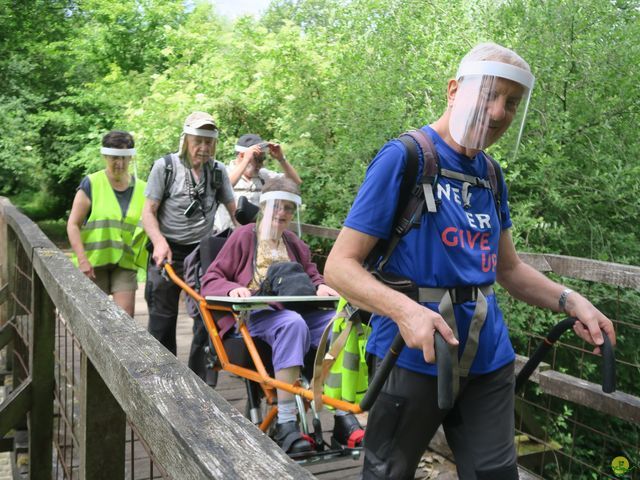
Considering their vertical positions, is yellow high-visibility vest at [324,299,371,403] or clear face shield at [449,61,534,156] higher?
clear face shield at [449,61,534,156]

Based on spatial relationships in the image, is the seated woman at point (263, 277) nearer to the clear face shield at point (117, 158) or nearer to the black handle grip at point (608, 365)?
the clear face shield at point (117, 158)

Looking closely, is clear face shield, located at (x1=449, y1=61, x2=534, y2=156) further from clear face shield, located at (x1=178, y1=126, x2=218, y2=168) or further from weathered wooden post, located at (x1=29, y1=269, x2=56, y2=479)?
clear face shield, located at (x1=178, y1=126, x2=218, y2=168)

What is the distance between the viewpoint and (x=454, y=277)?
209 cm

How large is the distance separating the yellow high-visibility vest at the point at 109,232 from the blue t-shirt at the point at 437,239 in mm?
3302

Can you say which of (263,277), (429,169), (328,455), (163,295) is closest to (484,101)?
(429,169)

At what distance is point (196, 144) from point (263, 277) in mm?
1114

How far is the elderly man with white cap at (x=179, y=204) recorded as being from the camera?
4.72 metres

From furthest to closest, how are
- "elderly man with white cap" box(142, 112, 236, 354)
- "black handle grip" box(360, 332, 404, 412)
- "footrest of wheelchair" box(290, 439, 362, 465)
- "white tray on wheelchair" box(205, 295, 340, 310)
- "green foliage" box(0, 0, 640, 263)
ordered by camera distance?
"green foliage" box(0, 0, 640, 263)
"elderly man with white cap" box(142, 112, 236, 354)
"white tray on wheelchair" box(205, 295, 340, 310)
"footrest of wheelchair" box(290, 439, 362, 465)
"black handle grip" box(360, 332, 404, 412)

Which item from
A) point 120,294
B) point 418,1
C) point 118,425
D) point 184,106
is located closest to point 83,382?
point 118,425

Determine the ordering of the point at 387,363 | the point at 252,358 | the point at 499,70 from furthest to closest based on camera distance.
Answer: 1. the point at 252,358
2. the point at 499,70
3. the point at 387,363

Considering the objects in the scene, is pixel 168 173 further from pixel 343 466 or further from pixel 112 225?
pixel 343 466

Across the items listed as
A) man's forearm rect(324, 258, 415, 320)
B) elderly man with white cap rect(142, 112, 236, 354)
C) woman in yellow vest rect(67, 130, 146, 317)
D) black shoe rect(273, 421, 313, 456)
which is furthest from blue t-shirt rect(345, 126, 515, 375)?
woman in yellow vest rect(67, 130, 146, 317)

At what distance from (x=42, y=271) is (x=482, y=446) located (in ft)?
6.62

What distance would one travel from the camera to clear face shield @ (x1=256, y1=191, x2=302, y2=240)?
13.9 feet
